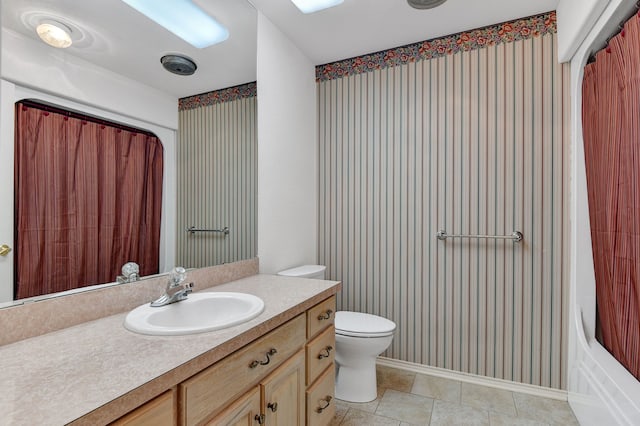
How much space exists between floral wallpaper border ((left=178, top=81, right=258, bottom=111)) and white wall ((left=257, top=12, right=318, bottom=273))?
9 centimetres

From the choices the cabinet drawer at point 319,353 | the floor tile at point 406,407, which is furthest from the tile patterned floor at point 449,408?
the cabinet drawer at point 319,353

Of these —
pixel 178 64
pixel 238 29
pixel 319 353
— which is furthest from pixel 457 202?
pixel 178 64

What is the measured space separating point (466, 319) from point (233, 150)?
72.7 inches

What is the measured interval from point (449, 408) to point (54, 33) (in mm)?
2497

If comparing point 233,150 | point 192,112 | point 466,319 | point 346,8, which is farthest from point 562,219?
point 192,112

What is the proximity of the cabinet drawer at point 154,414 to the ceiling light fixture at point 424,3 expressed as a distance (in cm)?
214

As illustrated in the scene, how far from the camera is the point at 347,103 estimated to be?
2.53 m

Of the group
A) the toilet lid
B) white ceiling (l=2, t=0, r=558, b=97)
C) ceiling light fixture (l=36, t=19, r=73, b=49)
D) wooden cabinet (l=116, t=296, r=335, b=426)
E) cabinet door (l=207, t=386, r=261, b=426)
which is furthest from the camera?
the toilet lid

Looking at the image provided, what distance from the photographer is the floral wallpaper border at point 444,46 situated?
198 centimetres

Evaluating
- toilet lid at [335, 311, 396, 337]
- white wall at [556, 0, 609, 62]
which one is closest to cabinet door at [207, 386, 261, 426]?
toilet lid at [335, 311, 396, 337]

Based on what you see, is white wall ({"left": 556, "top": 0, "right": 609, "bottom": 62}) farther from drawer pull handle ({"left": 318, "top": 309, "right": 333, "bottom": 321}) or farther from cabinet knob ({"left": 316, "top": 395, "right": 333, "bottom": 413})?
cabinet knob ({"left": 316, "top": 395, "right": 333, "bottom": 413})

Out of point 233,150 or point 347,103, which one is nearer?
point 233,150

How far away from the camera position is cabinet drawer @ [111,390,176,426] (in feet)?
2.21

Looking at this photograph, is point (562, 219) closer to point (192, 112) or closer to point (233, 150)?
point (233, 150)
